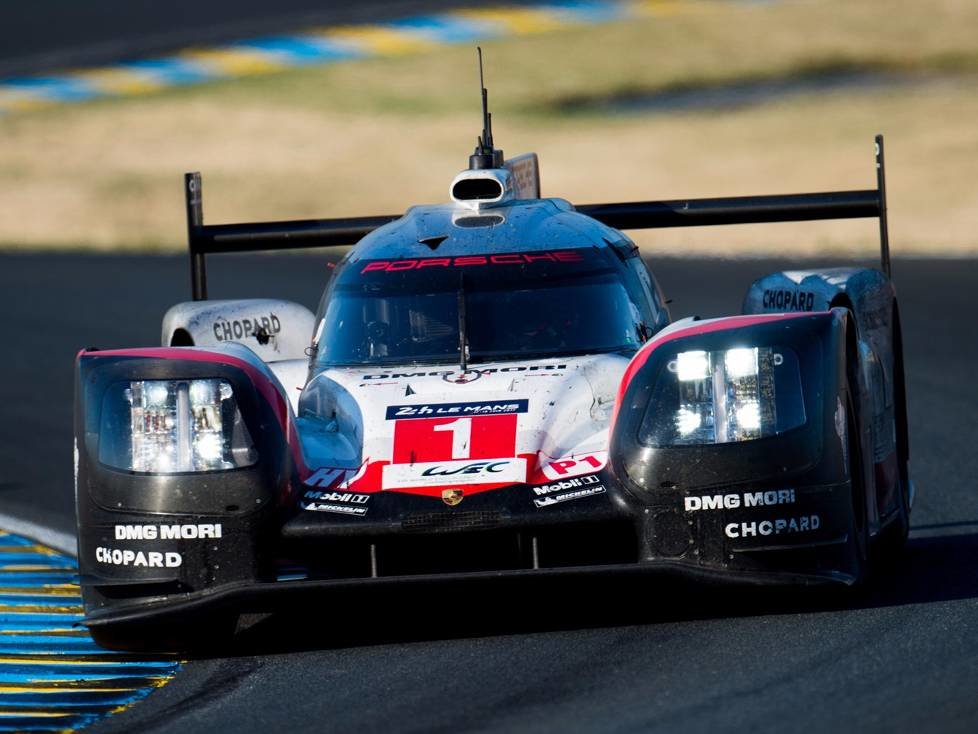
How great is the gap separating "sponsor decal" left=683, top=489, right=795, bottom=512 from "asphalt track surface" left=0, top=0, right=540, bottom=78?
25.3 m

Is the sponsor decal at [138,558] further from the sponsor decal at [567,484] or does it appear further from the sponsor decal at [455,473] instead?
the sponsor decal at [567,484]

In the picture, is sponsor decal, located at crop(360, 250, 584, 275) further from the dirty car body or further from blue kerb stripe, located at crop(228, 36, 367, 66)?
blue kerb stripe, located at crop(228, 36, 367, 66)

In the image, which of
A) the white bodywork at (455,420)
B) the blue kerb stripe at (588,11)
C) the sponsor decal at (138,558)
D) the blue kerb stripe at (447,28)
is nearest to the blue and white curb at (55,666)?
the sponsor decal at (138,558)

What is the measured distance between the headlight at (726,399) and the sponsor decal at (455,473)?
0.46 metres

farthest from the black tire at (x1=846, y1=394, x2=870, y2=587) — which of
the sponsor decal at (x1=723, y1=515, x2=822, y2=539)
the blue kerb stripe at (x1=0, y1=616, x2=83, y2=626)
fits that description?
the blue kerb stripe at (x1=0, y1=616, x2=83, y2=626)

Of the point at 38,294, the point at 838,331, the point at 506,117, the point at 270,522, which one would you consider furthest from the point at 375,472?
the point at 506,117

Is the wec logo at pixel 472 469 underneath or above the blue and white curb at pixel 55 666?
above

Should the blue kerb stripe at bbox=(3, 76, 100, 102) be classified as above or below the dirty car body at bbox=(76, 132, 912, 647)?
above

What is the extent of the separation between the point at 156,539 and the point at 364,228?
3.42 metres

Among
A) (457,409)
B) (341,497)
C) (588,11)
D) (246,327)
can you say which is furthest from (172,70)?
(341,497)

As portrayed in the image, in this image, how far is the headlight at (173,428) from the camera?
6.45 m

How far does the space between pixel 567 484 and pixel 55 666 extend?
1907 millimetres

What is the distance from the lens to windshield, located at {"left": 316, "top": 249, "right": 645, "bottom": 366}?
300 inches

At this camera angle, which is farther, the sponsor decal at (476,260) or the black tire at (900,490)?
the sponsor decal at (476,260)
